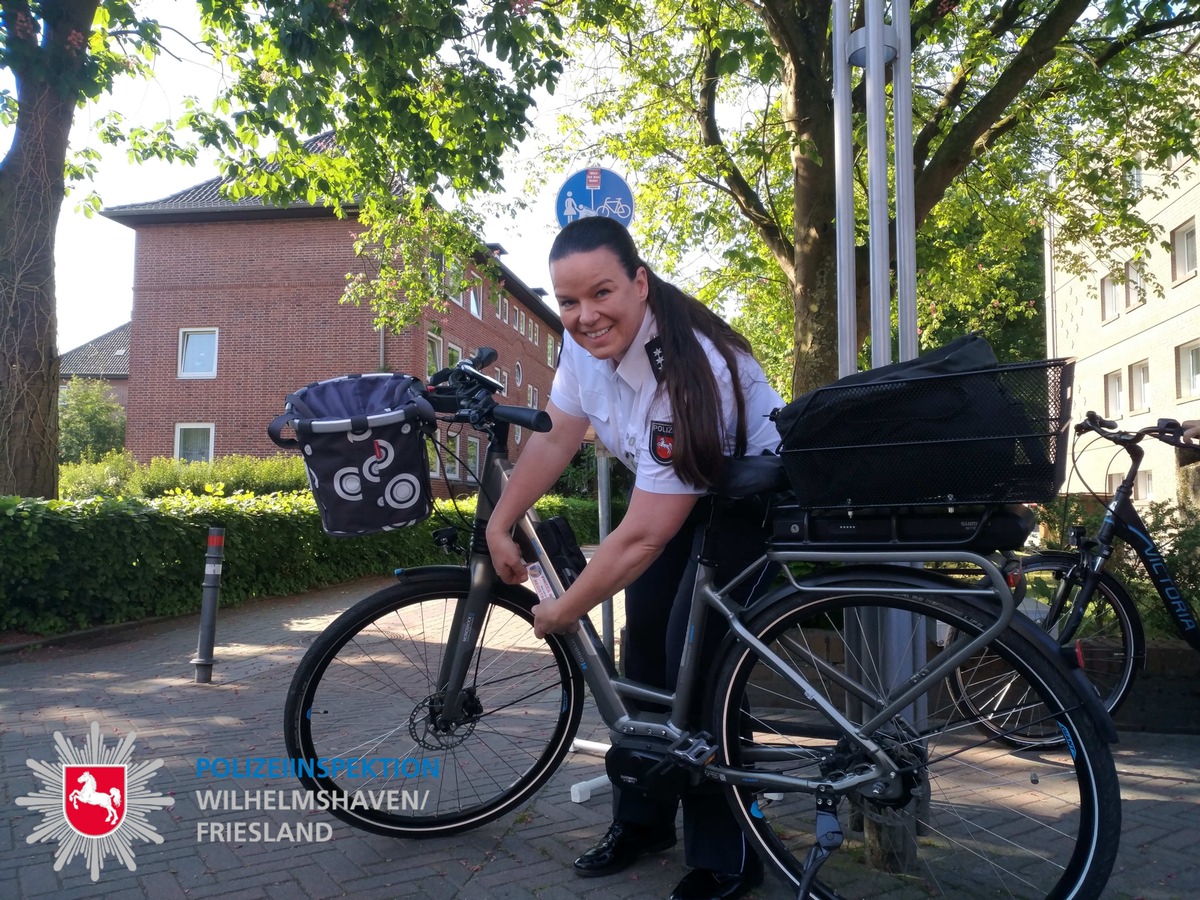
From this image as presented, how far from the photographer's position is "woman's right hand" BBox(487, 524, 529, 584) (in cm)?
282

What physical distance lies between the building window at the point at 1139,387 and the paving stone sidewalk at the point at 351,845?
2386 cm

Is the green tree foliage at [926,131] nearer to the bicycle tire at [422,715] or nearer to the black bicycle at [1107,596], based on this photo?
the black bicycle at [1107,596]

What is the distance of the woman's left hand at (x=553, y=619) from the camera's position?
2697mm

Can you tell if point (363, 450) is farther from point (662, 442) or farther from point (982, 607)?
point (982, 607)

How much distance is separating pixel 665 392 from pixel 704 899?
1431 millimetres

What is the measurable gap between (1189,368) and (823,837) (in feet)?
79.9

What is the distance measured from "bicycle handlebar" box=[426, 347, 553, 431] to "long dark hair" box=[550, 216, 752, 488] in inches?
18.9

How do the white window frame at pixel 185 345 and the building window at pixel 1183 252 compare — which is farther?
the white window frame at pixel 185 345

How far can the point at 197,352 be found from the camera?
26.9 metres

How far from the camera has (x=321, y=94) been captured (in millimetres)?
8531

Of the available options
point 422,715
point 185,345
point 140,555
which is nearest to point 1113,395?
point 140,555

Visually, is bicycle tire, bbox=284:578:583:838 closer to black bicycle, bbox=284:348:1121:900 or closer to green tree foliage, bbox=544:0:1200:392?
black bicycle, bbox=284:348:1121:900

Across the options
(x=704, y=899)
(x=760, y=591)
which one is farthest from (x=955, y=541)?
(x=704, y=899)

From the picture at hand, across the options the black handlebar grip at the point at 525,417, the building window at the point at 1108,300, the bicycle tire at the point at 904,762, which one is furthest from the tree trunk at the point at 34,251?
the building window at the point at 1108,300
